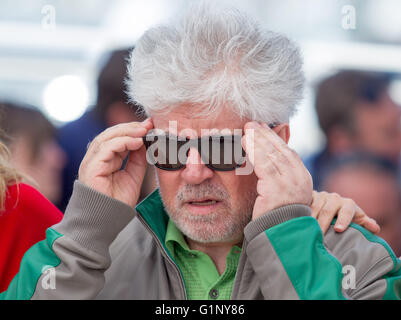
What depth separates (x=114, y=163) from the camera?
193 cm

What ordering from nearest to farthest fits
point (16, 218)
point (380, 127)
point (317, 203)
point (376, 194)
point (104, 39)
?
point (317, 203)
point (16, 218)
point (376, 194)
point (380, 127)
point (104, 39)

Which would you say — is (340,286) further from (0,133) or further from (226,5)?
(0,133)

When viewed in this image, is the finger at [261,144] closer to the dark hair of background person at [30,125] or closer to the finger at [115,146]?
the finger at [115,146]

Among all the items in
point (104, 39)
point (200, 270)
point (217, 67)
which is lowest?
point (200, 270)

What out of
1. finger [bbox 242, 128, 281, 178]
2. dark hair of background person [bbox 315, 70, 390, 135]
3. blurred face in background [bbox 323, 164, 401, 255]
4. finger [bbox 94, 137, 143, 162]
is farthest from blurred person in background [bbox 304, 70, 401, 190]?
finger [bbox 94, 137, 143, 162]

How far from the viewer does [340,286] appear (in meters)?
1.55

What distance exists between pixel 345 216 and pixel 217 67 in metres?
0.66

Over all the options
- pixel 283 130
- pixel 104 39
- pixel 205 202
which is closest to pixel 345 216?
pixel 283 130

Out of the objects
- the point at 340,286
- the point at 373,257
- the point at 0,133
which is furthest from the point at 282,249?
the point at 0,133

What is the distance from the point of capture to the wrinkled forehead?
1.84m

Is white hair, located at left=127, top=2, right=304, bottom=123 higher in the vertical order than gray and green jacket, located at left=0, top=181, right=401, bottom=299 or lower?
higher

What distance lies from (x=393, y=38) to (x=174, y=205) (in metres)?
4.04

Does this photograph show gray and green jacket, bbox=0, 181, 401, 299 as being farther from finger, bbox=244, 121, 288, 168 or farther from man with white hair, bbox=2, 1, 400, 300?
finger, bbox=244, 121, 288, 168

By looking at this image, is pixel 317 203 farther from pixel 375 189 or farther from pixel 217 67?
pixel 375 189
